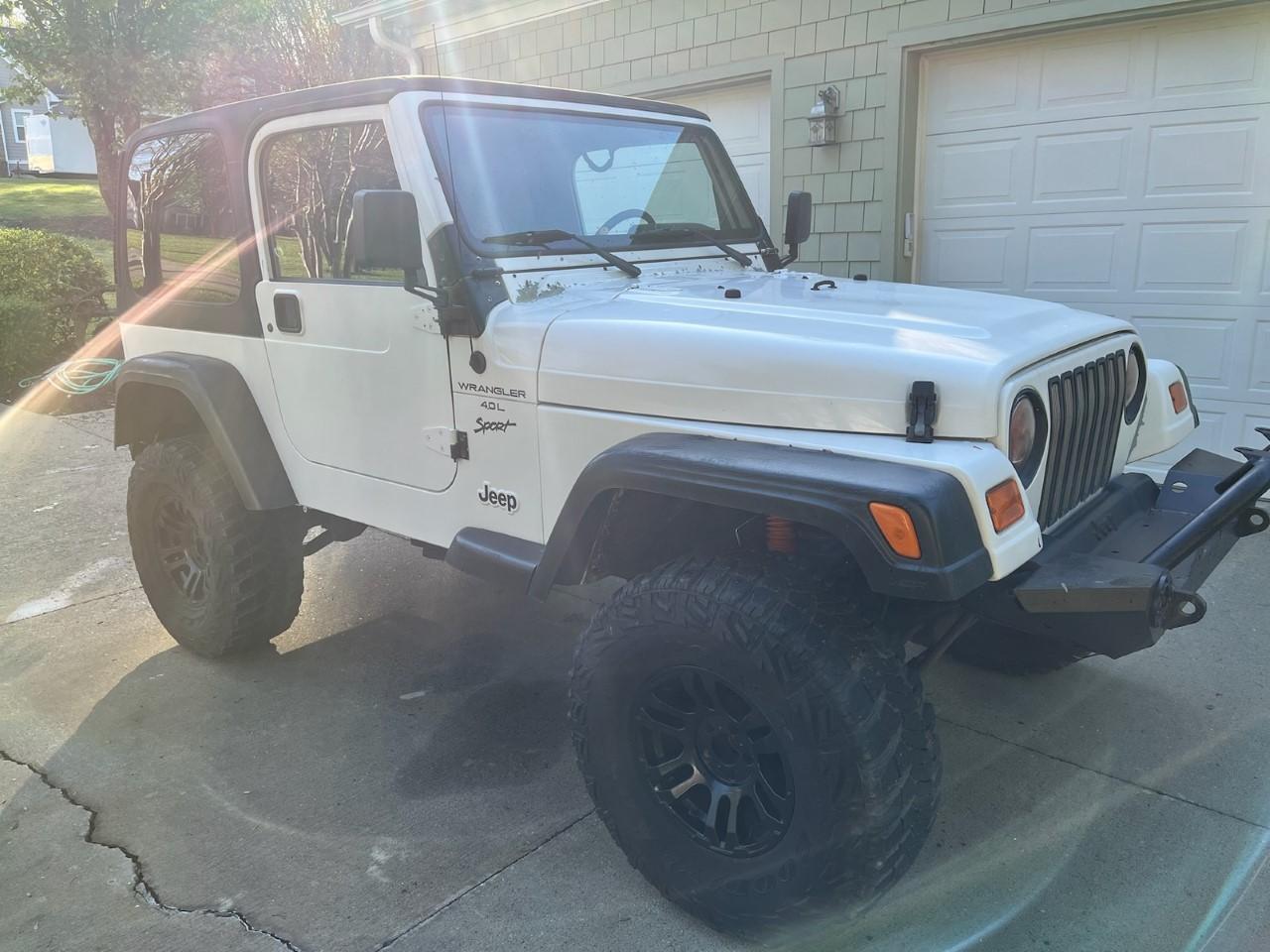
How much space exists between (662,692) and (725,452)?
2.10 feet

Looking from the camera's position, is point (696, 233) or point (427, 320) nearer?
point (427, 320)

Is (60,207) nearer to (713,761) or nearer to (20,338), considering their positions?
(20,338)

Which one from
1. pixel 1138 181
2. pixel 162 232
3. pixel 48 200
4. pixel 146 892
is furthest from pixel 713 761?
pixel 48 200

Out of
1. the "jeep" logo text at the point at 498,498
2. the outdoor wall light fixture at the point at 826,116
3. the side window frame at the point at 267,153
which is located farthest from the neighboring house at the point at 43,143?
the "jeep" logo text at the point at 498,498

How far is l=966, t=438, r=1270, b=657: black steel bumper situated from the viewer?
2.11 meters

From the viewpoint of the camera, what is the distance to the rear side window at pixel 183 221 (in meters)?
3.72

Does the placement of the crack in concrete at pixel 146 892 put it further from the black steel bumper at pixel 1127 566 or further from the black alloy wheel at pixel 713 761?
the black steel bumper at pixel 1127 566

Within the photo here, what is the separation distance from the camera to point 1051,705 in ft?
11.8

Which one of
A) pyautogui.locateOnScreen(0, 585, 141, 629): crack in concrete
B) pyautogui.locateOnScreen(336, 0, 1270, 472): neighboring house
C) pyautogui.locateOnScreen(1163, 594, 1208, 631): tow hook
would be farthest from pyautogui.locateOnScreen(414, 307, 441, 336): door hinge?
pyautogui.locateOnScreen(336, 0, 1270, 472): neighboring house

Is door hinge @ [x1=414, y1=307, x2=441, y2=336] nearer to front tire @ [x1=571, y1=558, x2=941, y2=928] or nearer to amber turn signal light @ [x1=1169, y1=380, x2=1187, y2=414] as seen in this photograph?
front tire @ [x1=571, y1=558, x2=941, y2=928]

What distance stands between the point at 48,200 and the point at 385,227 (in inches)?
1063

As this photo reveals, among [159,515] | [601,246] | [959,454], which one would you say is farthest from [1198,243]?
[159,515]

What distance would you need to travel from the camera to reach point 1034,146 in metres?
6.12

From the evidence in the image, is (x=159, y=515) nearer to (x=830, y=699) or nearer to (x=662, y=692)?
(x=662, y=692)
